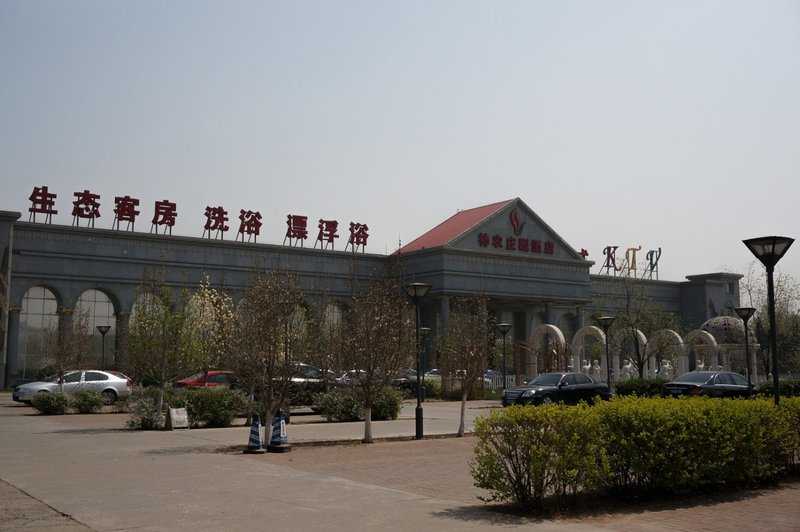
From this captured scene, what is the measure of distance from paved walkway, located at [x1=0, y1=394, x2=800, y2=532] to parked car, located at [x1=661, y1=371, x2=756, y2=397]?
36.1 feet

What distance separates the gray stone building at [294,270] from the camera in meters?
45.1

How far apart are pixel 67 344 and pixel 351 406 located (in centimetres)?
1400

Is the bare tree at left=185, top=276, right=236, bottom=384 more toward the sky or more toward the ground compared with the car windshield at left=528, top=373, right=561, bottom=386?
more toward the sky

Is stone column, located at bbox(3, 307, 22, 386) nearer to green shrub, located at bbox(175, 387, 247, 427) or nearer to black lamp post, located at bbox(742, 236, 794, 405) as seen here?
green shrub, located at bbox(175, 387, 247, 427)

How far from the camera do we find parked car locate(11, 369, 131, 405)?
3188cm

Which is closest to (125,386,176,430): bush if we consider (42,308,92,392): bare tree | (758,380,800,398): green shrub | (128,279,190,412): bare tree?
(128,279,190,412): bare tree

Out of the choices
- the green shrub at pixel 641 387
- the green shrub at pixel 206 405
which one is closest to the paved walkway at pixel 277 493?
the green shrub at pixel 206 405

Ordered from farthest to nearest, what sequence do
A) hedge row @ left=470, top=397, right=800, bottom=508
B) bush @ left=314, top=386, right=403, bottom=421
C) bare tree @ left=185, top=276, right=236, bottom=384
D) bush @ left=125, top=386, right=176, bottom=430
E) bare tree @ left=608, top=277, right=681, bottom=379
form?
bare tree @ left=608, top=277, right=681, bottom=379 → bush @ left=314, top=386, right=403, bottom=421 → bush @ left=125, top=386, right=176, bottom=430 → bare tree @ left=185, top=276, right=236, bottom=384 → hedge row @ left=470, top=397, right=800, bottom=508

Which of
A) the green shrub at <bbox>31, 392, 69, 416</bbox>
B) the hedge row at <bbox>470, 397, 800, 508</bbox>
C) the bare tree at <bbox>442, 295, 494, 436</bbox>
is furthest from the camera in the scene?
the green shrub at <bbox>31, 392, 69, 416</bbox>

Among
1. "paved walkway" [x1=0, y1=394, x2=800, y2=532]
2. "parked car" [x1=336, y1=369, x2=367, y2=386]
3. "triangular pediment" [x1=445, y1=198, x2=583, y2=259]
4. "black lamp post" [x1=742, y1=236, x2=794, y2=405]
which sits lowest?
"paved walkway" [x1=0, y1=394, x2=800, y2=532]

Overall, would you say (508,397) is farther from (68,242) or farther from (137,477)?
(68,242)

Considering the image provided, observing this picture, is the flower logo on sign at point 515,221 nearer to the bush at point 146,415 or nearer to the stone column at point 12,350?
the stone column at point 12,350

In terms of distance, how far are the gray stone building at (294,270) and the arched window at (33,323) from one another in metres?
0.06

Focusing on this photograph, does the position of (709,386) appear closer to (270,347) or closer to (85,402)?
(270,347)
